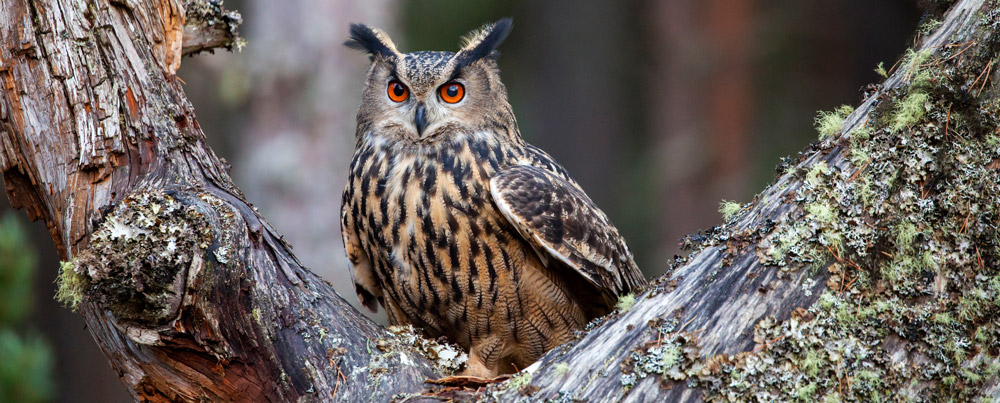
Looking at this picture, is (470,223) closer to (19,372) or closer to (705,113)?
(19,372)

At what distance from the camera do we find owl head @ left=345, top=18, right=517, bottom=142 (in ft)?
11.3

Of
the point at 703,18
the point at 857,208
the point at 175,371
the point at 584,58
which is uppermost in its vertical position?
the point at 584,58

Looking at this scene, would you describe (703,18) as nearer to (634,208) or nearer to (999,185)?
(634,208)

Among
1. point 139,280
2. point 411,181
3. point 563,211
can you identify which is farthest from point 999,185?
point 139,280

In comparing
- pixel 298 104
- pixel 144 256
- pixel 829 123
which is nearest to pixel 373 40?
pixel 144 256

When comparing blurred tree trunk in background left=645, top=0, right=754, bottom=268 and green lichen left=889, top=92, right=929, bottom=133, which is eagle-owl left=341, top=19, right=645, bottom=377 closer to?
green lichen left=889, top=92, right=929, bottom=133

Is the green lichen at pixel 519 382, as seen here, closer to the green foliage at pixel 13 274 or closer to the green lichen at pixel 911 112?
the green lichen at pixel 911 112

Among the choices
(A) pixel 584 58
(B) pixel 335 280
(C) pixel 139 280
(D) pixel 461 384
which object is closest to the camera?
(C) pixel 139 280

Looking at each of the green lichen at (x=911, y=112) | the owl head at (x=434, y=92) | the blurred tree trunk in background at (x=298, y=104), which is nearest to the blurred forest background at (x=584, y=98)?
the blurred tree trunk in background at (x=298, y=104)

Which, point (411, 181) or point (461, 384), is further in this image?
point (411, 181)

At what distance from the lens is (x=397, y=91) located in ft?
11.7

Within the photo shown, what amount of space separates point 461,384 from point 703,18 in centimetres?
742

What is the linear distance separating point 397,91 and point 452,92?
255 mm

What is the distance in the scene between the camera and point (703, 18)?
8.90m
